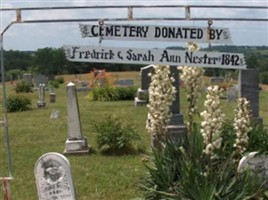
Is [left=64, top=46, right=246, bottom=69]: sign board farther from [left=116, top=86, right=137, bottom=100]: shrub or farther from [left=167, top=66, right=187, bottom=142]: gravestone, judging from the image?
[left=116, top=86, right=137, bottom=100]: shrub

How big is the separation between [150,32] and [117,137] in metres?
6.22

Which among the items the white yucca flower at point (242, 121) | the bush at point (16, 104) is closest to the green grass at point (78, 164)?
the white yucca flower at point (242, 121)

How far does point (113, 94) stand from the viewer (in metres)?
26.8

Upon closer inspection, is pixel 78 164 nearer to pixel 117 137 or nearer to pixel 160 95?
pixel 117 137

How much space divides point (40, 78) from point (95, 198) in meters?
31.9

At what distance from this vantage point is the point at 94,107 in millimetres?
23219

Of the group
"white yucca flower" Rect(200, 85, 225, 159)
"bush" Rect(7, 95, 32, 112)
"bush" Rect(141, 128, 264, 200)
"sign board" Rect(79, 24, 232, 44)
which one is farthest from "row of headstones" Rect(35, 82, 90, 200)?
"bush" Rect(7, 95, 32, 112)

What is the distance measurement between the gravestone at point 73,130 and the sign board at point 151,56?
6.22 meters

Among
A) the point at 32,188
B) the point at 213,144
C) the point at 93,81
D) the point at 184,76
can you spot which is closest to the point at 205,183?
the point at 213,144

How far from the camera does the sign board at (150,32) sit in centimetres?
575

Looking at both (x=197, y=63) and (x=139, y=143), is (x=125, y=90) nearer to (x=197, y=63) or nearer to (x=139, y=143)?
(x=139, y=143)

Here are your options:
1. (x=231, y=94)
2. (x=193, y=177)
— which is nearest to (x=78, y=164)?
(x=193, y=177)

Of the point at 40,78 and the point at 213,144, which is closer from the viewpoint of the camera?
the point at 213,144

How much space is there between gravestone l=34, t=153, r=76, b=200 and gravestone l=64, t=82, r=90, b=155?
19.3 ft
